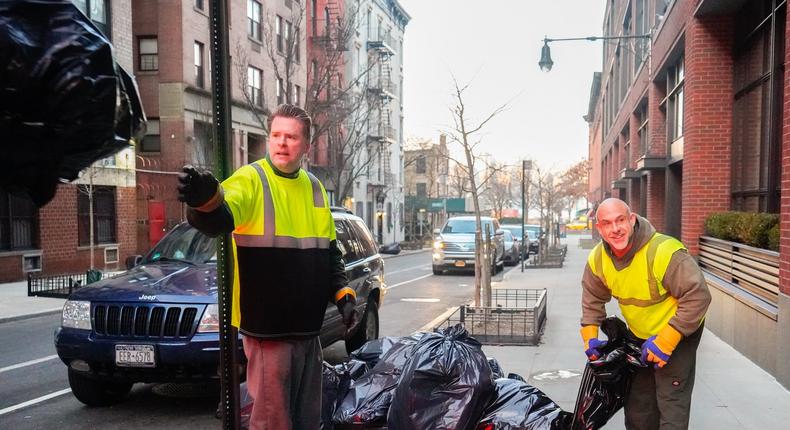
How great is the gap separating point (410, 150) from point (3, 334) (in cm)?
5676

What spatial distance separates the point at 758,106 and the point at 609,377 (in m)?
6.59

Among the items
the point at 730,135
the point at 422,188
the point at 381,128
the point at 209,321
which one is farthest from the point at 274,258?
the point at 422,188

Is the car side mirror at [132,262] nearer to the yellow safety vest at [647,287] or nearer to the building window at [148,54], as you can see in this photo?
the yellow safety vest at [647,287]

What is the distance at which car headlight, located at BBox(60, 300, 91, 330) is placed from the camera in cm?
522

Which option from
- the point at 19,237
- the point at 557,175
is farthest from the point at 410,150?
the point at 19,237

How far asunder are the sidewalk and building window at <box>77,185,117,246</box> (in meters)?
15.5

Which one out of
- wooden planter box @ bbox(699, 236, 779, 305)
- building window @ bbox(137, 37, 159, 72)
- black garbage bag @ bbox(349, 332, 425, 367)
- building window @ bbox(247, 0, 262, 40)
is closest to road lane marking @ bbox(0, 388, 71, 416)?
black garbage bag @ bbox(349, 332, 425, 367)

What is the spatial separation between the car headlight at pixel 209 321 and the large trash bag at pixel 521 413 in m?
2.35

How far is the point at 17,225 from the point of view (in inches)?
670

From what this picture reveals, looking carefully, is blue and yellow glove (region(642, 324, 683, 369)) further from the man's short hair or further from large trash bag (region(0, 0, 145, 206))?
large trash bag (region(0, 0, 145, 206))

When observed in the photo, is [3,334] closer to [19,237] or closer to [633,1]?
[19,237]

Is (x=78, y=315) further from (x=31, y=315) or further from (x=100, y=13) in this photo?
(x=100, y=13)

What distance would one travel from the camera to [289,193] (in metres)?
2.86

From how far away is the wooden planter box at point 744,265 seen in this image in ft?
21.0
